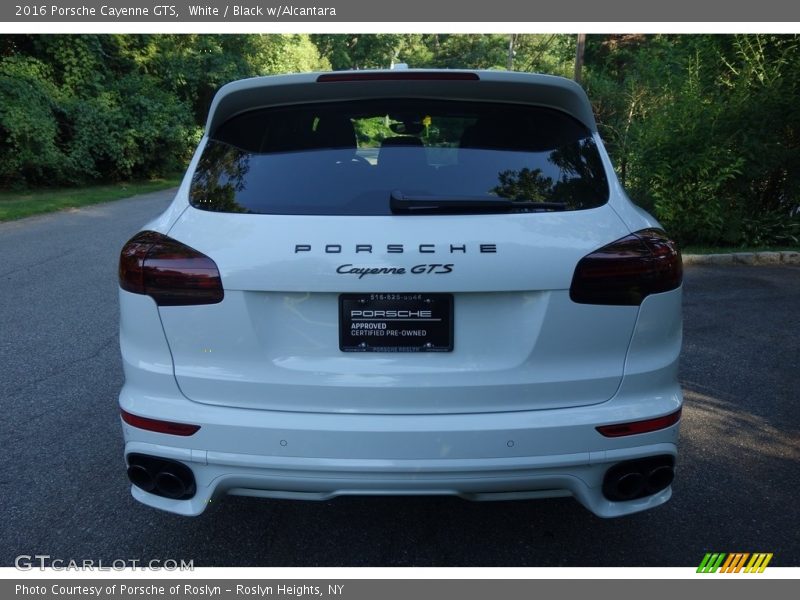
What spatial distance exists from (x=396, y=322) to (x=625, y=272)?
32.7 inches

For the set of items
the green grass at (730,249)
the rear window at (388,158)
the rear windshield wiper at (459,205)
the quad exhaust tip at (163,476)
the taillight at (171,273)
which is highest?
the rear window at (388,158)

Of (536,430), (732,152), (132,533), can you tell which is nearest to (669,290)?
(536,430)

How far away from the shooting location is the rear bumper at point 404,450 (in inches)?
95.8

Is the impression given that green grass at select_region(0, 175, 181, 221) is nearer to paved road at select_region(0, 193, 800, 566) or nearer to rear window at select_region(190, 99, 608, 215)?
paved road at select_region(0, 193, 800, 566)

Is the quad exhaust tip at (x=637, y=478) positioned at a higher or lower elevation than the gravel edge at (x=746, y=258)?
higher

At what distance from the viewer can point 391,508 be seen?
335 centimetres

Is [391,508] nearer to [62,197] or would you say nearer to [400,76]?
[400,76]

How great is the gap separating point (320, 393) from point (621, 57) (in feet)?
95.3

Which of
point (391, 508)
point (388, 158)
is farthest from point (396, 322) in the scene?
point (391, 508)

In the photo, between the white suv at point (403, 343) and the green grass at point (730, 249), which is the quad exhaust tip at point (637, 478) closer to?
the white suv at point (403, 343)

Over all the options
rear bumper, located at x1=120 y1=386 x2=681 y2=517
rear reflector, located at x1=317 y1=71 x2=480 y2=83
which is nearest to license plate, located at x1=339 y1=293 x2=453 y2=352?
rear bumper, located at x1=120 y1=386 x2=681 y2=517

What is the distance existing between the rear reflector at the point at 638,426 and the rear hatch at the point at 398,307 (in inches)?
4.5

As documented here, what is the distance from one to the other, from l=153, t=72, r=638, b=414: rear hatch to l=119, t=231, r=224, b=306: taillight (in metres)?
0.03

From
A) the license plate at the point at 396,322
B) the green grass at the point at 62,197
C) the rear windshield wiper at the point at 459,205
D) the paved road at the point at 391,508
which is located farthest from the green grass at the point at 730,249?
the green grass at the point at 62,197
